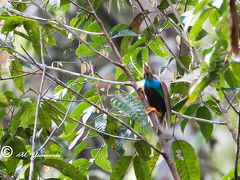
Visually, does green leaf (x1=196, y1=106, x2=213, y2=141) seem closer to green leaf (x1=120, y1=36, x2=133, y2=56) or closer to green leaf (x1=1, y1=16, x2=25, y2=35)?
green leaf (x1=120, y1=36, x2=133, y2=56)

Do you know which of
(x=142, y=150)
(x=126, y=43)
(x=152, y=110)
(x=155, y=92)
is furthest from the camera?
(x=155, y=92)

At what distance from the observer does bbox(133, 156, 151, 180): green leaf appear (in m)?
1.79

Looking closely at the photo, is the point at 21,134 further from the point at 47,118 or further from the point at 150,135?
the point at 150,135

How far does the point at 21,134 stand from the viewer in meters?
1.89

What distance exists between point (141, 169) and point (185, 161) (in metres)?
0.23

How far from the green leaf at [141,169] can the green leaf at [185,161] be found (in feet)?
0.52

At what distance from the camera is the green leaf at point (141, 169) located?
70.6 inches

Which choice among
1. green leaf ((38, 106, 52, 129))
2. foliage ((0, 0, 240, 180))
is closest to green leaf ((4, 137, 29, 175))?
foliage ((0, 0, 240, 180))

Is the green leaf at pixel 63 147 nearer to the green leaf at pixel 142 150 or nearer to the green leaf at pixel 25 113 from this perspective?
the green leaf at pixel 25 113

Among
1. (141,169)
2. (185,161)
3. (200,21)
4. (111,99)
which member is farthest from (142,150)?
(200,21)

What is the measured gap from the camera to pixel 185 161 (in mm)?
1799

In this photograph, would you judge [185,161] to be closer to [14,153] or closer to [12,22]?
[14,153]

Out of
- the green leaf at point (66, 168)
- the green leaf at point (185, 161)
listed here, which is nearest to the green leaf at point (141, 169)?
the green leaf at point (185, 161)

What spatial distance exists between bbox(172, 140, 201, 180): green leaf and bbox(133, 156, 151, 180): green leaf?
6.3 inches
